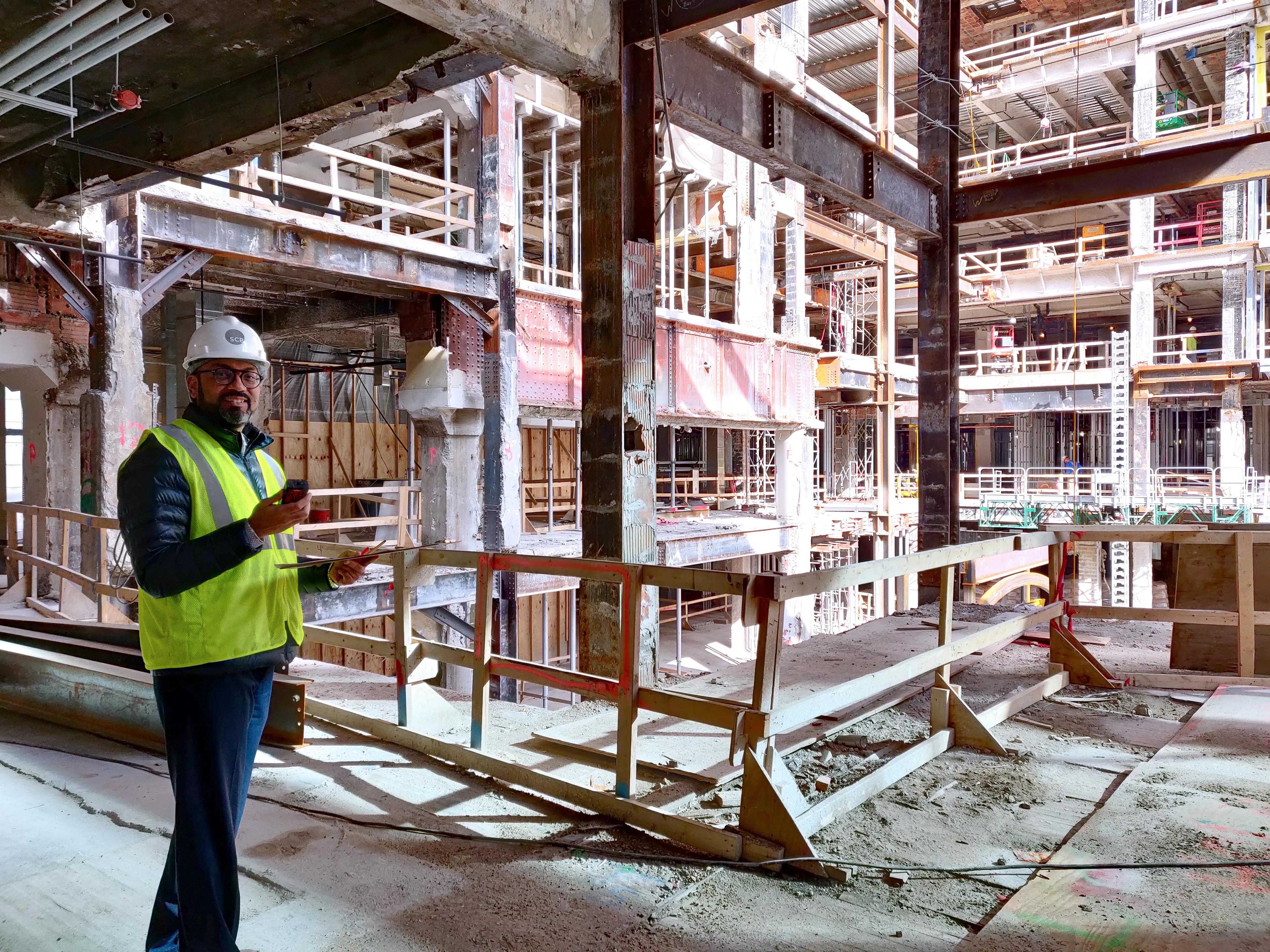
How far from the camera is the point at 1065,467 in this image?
29.8 metres

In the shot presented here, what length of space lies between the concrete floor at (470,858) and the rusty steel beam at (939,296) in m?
4.85

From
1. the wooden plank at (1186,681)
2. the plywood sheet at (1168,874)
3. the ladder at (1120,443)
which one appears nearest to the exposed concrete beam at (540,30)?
the plywood sheet at (1168,874)

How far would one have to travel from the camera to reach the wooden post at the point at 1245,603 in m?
6.19

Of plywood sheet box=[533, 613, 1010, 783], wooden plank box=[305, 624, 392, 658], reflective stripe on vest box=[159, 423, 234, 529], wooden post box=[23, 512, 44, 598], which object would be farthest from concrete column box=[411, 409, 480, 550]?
reflective stripe on vest box=[159, 423, 234, 529]

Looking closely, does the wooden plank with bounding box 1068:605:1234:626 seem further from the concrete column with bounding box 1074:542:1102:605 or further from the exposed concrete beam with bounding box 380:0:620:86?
the concrete column with bounding box 1074:542:1102:605

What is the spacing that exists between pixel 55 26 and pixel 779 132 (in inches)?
190

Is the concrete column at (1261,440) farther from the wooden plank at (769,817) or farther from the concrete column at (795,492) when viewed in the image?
the wooden plank at (769,817)

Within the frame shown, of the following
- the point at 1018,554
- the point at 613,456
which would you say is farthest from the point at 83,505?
the point at 1018,554

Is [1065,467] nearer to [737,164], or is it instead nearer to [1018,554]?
[1018,554]

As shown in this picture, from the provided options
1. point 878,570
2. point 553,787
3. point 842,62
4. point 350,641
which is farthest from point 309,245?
point 842,62

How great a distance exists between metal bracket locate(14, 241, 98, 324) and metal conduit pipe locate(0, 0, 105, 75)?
4081 millimetres

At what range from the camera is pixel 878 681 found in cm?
415

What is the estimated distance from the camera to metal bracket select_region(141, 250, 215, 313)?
364 inches

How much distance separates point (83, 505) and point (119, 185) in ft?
12.6
